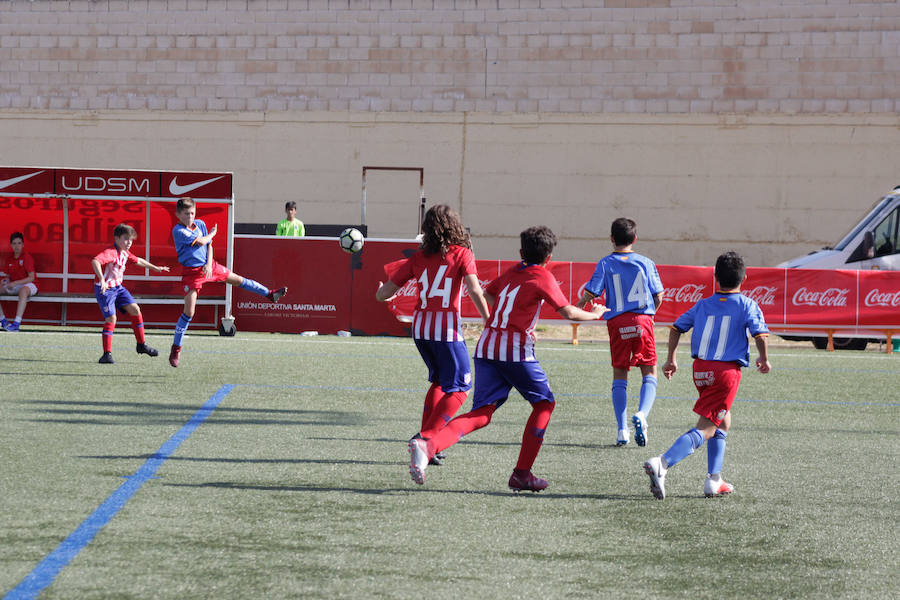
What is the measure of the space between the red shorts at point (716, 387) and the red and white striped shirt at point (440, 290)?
1477 millimetres

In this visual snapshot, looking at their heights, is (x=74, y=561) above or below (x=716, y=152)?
below

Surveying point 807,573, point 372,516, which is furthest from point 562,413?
point 807,573

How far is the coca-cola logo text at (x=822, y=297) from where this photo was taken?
17812mm

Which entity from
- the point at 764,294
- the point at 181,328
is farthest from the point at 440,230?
the point at 764,294

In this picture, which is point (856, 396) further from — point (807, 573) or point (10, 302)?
point (10, 302)

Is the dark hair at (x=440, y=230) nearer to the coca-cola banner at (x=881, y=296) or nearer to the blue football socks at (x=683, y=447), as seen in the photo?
the blue football socks at (x=683, y=447)

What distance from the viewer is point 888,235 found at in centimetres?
1891

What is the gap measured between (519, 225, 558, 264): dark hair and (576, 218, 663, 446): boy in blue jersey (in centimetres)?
184

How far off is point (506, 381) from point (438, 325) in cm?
57

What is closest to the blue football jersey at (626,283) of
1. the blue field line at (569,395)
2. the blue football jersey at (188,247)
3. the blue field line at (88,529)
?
the blue field line at (569,395)

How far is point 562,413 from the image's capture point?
31.1ft

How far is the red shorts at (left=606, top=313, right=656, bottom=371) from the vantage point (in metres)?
7.94

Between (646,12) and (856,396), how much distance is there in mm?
18172

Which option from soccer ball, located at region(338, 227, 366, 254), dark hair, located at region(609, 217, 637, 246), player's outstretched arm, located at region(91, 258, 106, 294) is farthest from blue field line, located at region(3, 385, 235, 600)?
soccer ball, located at region(338, 227, 366, 254)
